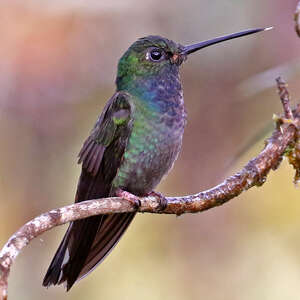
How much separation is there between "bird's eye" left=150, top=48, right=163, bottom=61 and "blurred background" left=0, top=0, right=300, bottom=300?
1.63 metres

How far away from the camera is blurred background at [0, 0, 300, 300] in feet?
18.5

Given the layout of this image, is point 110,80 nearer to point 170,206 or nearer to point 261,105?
point 261,105

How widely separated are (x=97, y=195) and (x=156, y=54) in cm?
105

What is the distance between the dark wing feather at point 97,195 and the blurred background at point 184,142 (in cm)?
191

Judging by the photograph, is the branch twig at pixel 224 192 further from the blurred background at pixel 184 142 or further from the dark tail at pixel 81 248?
the blurred background at pixel 184 142

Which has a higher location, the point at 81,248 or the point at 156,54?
the point at 156,54

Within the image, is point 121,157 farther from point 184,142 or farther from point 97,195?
point 184,142

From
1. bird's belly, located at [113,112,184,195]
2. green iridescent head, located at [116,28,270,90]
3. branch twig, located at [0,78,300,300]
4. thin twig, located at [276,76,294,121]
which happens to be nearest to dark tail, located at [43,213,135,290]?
bird's belly, located at [113,112,184,195]

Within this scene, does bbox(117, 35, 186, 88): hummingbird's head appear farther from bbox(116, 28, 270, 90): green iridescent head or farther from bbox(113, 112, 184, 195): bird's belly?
bbox(113, 112, 184, 195): bird's belly

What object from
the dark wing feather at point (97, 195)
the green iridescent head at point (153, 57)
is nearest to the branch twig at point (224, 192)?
the dark wing feather at point (97, 195)

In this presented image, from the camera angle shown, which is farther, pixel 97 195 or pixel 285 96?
pixel 97 195

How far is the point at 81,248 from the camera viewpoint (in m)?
3.38

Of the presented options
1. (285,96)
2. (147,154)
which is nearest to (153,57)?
(147,154)

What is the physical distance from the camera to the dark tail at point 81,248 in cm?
328
